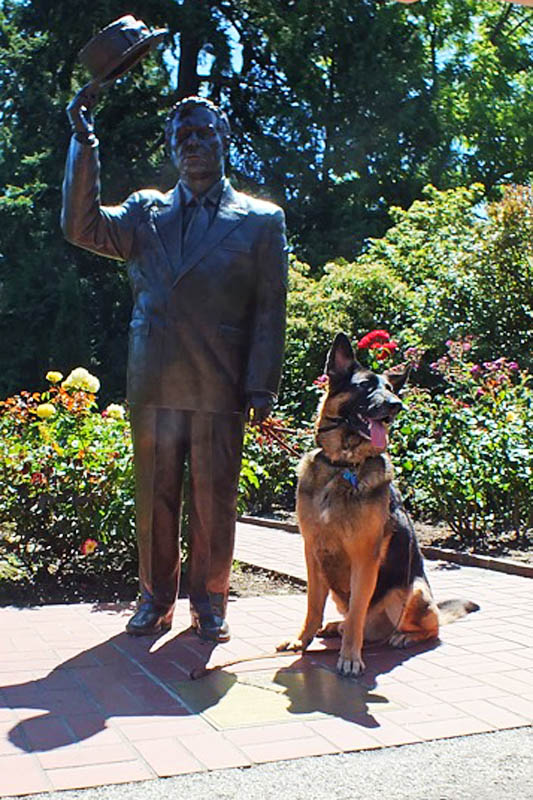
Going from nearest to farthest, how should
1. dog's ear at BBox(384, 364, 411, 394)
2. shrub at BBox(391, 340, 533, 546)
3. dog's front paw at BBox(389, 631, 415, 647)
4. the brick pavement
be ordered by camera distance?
the brick pavement, dog's ear at BBox(384, 364, 411, 394), dog's front paw at BBox(389, 631, 415, 647), shrub at BBox(391, 340, 533, 546)

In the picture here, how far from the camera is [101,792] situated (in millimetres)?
3053

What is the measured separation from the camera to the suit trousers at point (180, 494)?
4984mm

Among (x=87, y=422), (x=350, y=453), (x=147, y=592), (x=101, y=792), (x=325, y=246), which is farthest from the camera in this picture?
(x=325, y=246)

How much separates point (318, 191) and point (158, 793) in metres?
24.0

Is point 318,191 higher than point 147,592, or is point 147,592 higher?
point 318,191

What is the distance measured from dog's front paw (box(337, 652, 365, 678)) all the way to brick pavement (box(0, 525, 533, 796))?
2.1 inches

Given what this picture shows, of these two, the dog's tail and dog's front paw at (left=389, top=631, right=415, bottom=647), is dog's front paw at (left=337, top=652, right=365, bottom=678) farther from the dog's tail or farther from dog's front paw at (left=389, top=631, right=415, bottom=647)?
the dog's tail

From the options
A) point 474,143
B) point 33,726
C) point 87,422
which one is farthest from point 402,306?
point 474,143

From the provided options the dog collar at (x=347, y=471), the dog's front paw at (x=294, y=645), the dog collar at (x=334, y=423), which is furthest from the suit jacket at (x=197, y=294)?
the dog's front paw at (x=294, y=645)

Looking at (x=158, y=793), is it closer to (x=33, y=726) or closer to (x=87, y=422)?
(x=33, y=726)

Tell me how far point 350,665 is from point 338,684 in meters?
0.17

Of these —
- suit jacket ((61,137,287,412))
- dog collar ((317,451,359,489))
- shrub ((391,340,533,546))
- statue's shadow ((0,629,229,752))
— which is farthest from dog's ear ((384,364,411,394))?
shrub ((391,340,533,546))

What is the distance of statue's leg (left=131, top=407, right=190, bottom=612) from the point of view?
196 inches

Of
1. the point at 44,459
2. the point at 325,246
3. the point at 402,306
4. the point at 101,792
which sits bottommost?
the point at 101,792
